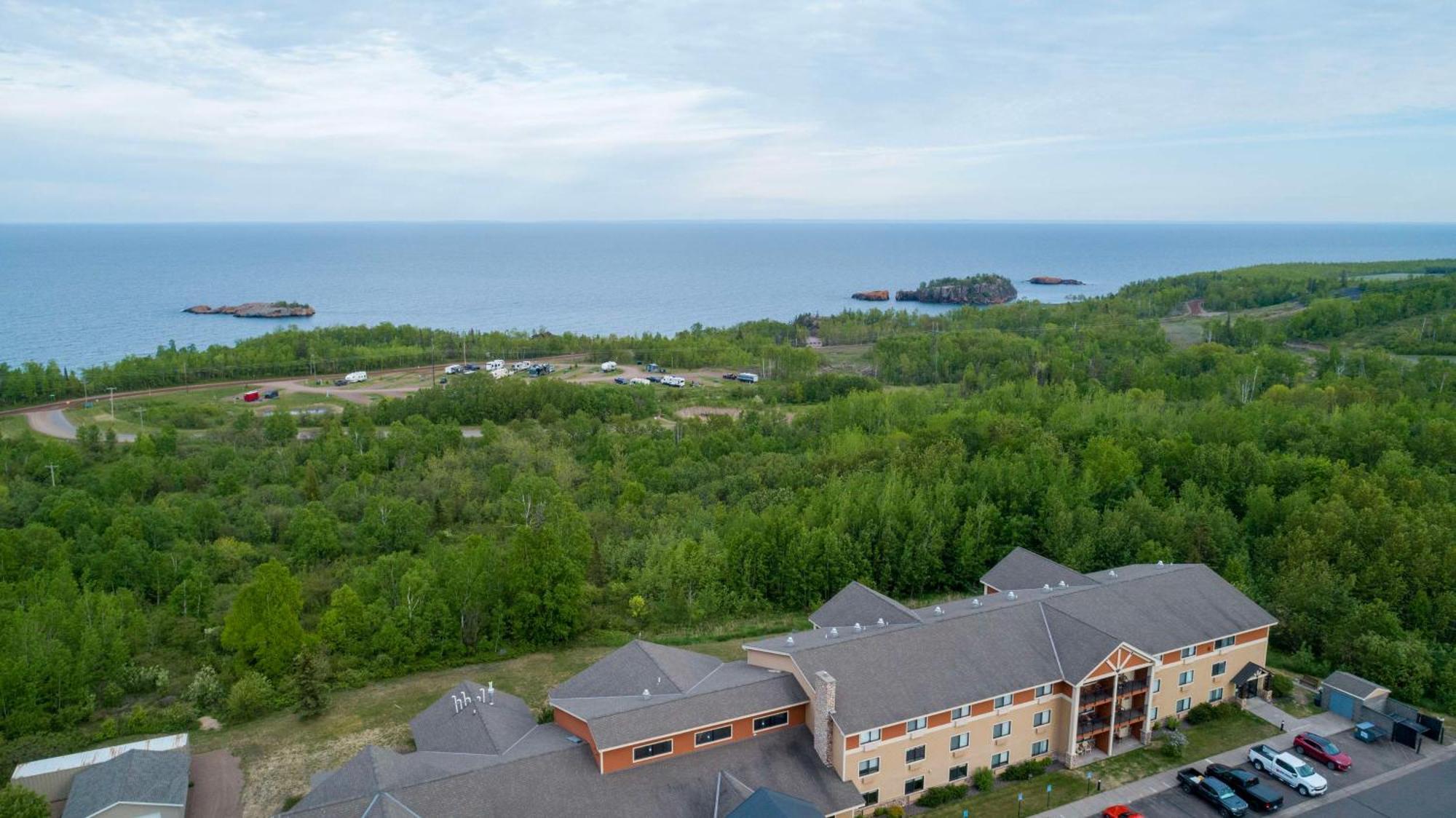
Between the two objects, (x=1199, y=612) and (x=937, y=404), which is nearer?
(x=1199, y=612)

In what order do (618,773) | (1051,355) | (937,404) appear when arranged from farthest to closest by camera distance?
(1051,355) → (937,404) → (618,773)

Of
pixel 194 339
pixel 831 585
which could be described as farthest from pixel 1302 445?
pixel 194 339

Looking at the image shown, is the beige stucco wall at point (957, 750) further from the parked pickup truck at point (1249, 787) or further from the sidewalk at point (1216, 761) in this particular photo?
the parked pickup truck at point (1249, 787)

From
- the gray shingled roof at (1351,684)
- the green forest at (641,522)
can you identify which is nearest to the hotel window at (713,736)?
the green forest at (641,522)

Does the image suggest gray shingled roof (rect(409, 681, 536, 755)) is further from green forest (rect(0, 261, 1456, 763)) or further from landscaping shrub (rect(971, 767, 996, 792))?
landscaping shrub (rect(971, 767, 996, 792))

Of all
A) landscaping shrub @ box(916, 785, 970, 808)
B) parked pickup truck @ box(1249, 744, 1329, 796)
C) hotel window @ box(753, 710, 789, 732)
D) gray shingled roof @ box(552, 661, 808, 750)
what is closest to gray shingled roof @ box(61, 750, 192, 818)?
gray shingled roof @ box(552, 661, 808, 750)

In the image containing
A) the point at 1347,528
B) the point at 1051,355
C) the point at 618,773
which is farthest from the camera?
the point at 1051,355

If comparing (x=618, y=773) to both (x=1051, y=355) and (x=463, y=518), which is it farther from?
(x=1051, y=355)
